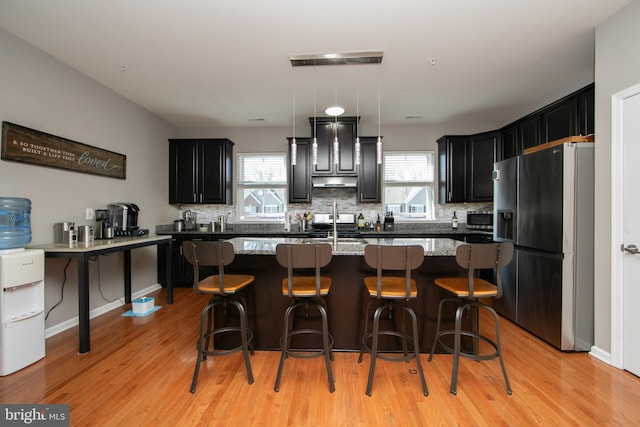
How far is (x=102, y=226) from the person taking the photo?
3166 mm

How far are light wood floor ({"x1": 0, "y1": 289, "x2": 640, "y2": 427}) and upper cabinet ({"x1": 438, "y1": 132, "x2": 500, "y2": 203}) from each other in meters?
2.53

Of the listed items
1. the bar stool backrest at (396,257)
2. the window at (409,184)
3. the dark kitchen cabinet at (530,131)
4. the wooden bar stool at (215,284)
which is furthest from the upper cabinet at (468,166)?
the wooden bar stool at (215,284)

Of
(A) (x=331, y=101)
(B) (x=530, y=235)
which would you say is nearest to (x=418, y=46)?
(A) (x=331, y=101)

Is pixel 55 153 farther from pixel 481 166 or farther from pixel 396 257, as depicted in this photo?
pixel 481 166

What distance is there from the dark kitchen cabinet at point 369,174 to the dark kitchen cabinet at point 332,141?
20 centimetres

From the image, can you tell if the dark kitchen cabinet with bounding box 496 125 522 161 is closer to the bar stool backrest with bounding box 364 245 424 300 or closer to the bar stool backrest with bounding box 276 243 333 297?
the bar stool backrest with bounding box 364 245 424 300

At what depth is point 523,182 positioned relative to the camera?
109 inches

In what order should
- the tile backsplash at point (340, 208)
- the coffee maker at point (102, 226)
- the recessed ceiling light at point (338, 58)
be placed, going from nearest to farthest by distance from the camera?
the recessed ceiling light at point (338, 58) < the coffee maker at point (102, 226) < the tile backsplash at point (340, 208)

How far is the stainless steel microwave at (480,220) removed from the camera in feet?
14.5

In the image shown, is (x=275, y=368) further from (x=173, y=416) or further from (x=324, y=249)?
(x=324, y=249)

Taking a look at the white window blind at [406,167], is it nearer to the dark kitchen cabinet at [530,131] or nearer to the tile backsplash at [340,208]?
the tile backsplash at [340,208]

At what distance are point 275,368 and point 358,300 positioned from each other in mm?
852

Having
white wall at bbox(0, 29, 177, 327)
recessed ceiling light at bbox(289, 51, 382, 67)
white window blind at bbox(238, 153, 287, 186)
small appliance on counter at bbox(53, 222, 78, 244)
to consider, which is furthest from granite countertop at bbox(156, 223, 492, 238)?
recessed ceiling light at bbox(289, 51, 382, 67)

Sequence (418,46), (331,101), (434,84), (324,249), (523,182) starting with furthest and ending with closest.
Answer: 1. (331,101)
2. (434,84)
3. (523,182)
4. (418,46)
5. (324,249)
